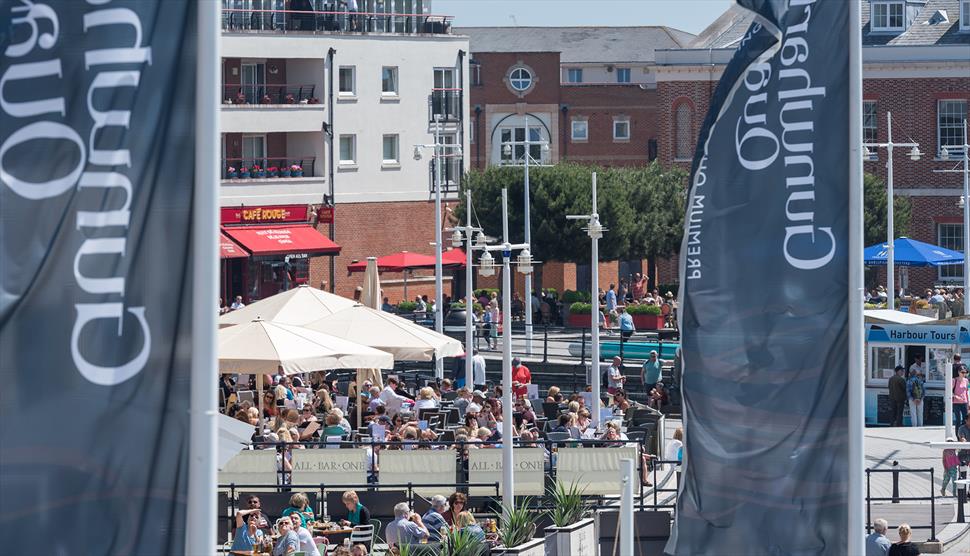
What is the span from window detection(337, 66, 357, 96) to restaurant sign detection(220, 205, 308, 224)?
4.31 meters

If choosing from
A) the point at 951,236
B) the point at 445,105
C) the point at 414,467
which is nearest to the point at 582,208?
the point at 445,105

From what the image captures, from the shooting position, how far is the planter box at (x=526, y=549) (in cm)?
1738

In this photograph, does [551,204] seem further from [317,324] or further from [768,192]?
[768,192]

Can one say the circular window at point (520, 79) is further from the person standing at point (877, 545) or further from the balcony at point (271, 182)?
the person standing at point (877, 545)

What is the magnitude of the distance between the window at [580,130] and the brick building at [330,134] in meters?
18.7

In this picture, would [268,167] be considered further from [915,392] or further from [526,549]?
[526,549]

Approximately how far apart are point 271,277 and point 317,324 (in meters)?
32.5

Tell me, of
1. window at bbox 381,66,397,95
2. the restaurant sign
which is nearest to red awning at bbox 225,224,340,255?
the restaurant sign

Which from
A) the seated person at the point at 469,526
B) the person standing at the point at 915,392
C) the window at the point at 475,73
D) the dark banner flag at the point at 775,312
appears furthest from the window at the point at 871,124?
the dark banner flag at the point at 775,312

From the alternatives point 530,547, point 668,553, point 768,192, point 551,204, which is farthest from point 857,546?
point 551,204

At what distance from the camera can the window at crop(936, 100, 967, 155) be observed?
59.5 m

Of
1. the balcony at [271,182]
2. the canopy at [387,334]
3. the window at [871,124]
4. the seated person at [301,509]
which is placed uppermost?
the window at [871,124]

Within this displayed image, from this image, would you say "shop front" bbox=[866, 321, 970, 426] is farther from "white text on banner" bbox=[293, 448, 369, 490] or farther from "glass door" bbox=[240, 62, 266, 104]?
"glass door" bbox=[240, 62, 266, 104]

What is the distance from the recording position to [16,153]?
21.6 ft
